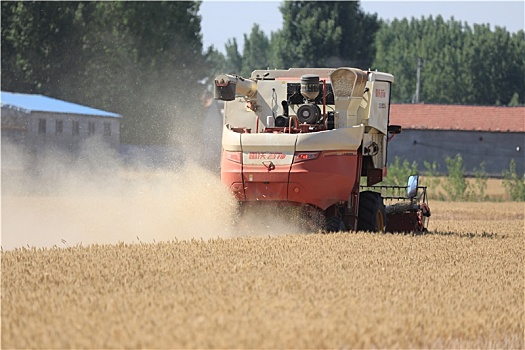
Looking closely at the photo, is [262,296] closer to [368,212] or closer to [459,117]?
[368,212]

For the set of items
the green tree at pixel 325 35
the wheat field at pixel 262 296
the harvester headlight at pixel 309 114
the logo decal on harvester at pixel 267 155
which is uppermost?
the green tree at pixel 325 35

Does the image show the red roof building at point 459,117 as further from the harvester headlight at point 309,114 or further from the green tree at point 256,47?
the green tree at point 256,47

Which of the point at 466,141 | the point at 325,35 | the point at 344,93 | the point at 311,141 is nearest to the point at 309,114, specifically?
the point at 344,93

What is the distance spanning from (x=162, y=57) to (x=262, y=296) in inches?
2491

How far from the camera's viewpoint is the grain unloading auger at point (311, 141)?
15336mm

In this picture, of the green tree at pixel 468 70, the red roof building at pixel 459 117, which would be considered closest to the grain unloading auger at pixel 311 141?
the red roof building at pixel 459 117

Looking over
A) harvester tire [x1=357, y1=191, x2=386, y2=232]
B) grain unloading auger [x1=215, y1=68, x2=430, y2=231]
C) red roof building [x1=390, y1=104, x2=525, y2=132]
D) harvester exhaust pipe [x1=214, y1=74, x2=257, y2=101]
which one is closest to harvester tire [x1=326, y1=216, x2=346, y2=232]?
grain unloading auger [x1=215, y1=68, x2=430, y2=231]

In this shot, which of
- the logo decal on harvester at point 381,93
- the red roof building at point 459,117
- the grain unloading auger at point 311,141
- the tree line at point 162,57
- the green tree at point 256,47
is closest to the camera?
the grain unloading auger at point 311,141

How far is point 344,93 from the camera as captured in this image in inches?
629

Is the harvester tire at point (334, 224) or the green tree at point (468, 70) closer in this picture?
the harvester tire at point (334, 224)

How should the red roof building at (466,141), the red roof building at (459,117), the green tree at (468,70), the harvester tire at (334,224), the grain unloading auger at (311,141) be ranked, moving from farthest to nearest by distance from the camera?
the green tree at (468,70)
the red roof building at (459,117)
the red roof building at (466,141)
the harvester tire at (334,224)
the grain unloading auger at (311,141)

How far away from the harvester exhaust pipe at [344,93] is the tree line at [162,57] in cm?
2704

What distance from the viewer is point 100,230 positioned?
16.7 m

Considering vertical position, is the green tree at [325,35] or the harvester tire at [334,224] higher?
the green tree at [325,35]
